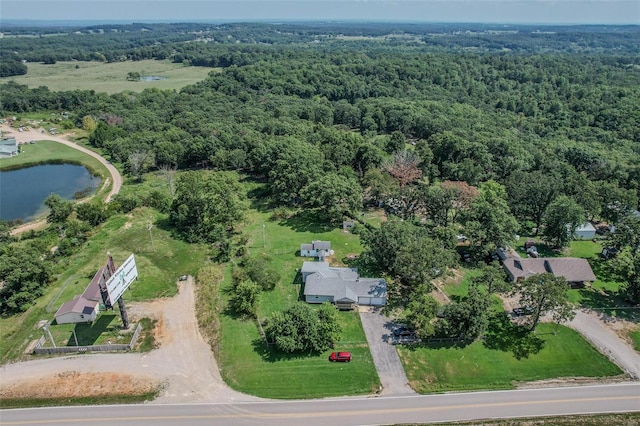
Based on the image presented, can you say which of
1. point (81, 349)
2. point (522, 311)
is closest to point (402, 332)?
point (522, 311)

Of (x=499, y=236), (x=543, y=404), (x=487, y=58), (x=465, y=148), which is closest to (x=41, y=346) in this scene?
(x=543, y=404)

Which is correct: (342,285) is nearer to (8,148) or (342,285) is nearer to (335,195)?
(335,195)

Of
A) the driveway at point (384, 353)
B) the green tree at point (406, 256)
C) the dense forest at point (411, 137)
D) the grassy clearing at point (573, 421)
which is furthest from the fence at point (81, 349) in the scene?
the grassy clearing at point (573, 421)

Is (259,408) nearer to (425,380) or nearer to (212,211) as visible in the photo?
(425,380)

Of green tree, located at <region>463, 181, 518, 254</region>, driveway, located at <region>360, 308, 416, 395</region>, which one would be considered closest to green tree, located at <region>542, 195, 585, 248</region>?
green tree, located at <region>463, 181, 518, 254</region>

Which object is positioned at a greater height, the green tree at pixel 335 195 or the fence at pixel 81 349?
the green tree at pixel 335 195

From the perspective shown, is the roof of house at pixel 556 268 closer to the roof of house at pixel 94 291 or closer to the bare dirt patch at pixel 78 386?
the bare dirt patch at pixel 78 386
